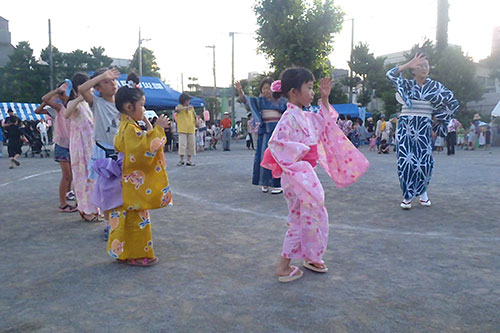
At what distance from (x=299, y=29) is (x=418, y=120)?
20.5 m

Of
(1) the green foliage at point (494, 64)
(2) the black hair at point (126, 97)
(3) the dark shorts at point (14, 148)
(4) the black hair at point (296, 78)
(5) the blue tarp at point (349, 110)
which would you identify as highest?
(1) the green foliage at point (494, 64)

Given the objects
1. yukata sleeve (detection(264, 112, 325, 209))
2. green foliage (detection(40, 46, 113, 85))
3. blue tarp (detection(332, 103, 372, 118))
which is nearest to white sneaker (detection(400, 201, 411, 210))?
yukata sleeve (detection(264, 112, 325, 209))

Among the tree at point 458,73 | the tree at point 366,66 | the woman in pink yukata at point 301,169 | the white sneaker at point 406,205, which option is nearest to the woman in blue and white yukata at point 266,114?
the white sneaker at point 406,205

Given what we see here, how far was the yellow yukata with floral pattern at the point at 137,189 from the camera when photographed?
3.35m

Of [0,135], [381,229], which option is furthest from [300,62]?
[381,229]

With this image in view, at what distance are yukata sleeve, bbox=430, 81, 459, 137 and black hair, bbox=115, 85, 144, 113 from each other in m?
3.93

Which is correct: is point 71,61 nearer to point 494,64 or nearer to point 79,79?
point 494,64

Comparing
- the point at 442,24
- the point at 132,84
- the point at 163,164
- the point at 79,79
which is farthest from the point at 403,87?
the point at 442,24

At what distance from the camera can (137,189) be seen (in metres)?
3.42

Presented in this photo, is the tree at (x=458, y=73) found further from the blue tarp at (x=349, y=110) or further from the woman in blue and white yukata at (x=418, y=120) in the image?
the woman in blue and white yukata at (x=418, y=120)

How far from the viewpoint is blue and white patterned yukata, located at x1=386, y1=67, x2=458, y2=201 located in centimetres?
568

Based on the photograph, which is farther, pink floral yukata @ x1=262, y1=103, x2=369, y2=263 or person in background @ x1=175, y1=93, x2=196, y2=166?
person in background @ x1=175, y1=93, x2=196, y2=166

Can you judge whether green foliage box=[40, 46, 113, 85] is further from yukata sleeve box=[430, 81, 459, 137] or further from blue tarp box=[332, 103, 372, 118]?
yukata sleeve box=[430, 81, 459, 137]

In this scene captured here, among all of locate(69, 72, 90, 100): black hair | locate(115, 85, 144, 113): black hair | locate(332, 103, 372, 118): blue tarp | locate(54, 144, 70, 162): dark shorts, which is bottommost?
locate(54, 144, 70, 162): dark shorts
